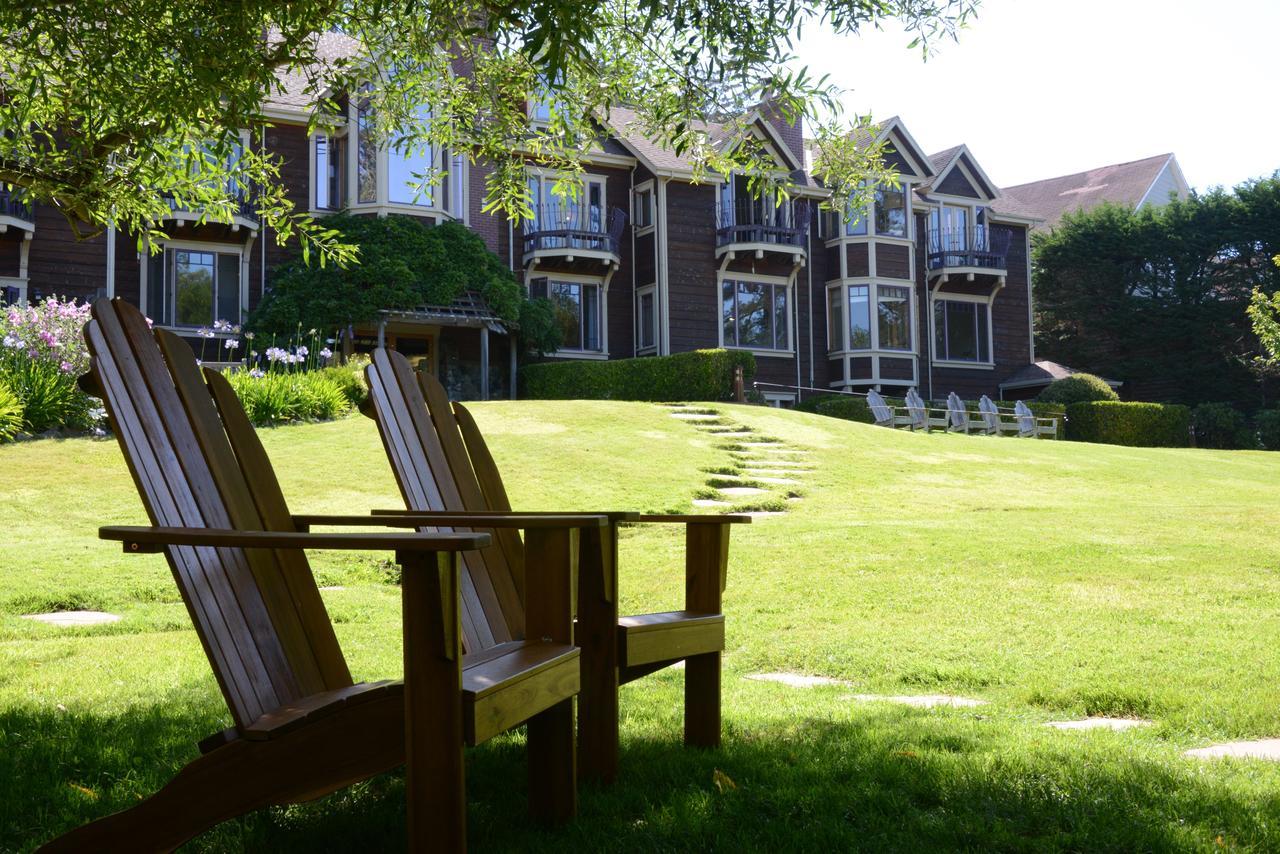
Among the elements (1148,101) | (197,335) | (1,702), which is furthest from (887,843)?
(197,335)

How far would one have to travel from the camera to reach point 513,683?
2523 mm

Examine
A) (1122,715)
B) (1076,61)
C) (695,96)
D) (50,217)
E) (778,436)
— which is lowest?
(1122,715)

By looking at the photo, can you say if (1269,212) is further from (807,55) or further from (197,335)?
(807,55)

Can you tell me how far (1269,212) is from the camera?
1452 inches

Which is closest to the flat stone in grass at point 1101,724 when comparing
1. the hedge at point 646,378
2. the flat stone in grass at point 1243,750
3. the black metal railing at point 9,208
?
the flat stone in grass at point 1243,750

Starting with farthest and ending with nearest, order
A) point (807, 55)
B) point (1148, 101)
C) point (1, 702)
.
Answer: point (1148, 101), point (807, 55), point (1, 702)

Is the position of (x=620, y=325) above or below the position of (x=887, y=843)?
above

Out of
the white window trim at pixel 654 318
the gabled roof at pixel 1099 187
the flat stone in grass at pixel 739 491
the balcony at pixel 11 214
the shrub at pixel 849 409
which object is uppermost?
the gabled roof at pixel 1099 187

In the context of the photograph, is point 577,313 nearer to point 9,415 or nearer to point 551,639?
point 9,415

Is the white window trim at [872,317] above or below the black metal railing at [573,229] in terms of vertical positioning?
below

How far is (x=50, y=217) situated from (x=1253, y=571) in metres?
19.6

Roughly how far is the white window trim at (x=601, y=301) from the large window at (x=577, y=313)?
7 centimetres

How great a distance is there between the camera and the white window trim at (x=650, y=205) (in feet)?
83.5

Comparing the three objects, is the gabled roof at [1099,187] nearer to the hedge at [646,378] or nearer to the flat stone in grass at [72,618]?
the hedge at [646,378]
